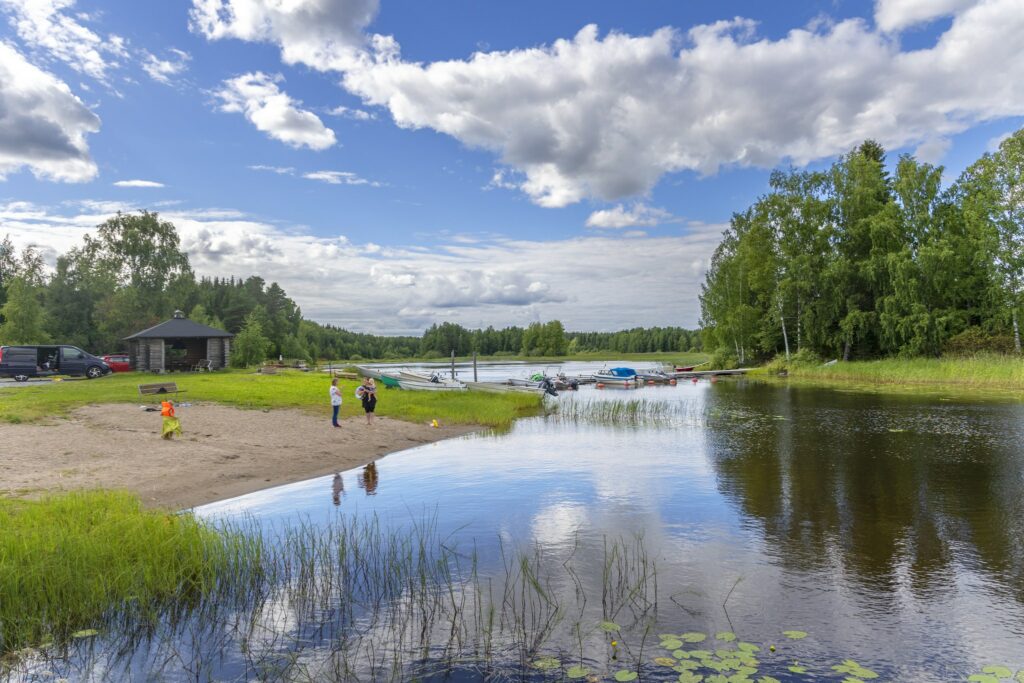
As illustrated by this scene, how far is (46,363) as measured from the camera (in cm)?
4356

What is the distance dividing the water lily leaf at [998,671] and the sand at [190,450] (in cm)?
1291

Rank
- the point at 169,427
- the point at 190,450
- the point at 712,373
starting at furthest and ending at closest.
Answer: the point at 712,373, the point at 169,427, the point at 190,450

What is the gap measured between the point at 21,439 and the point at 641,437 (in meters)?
20.2

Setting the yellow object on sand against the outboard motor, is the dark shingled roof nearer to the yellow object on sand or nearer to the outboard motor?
the outboard motor

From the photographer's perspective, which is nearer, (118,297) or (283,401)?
(283,401)

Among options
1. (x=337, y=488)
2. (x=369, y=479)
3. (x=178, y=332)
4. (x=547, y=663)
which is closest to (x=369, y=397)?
(x=369, y=479)

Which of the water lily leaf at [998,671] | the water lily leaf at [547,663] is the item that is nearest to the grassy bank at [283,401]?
the water lily leaf at [547,663]

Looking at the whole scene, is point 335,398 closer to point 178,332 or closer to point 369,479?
point 369,479

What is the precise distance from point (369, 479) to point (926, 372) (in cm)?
4695

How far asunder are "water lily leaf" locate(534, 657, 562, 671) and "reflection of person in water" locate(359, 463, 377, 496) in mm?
8671

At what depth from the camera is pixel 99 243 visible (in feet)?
247

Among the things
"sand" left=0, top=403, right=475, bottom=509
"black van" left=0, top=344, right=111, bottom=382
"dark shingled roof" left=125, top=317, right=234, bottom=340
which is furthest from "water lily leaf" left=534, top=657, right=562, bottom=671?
"dark shingled roof" left=125, top=317, right=234, bottom=340

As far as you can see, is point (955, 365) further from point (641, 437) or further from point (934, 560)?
point (934, 560)

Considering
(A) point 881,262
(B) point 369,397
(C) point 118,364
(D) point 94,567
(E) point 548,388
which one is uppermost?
(A) point 881,262
